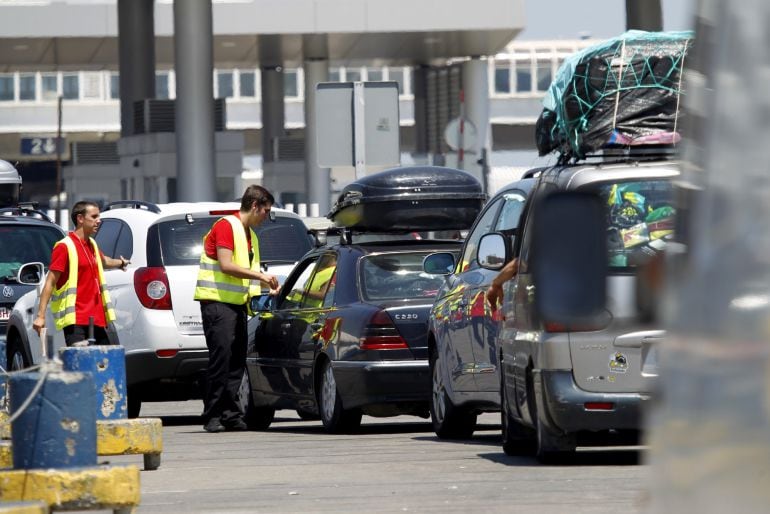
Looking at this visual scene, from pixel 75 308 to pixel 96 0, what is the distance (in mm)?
30531

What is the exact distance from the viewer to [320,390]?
14.3m

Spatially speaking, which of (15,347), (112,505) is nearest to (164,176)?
(15,347)

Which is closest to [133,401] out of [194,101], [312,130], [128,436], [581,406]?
[128,436]

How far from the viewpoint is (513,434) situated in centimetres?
1131

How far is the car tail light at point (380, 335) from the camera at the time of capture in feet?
44.0

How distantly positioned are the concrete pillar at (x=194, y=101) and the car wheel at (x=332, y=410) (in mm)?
21143

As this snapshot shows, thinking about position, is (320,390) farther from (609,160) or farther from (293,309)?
(609,160)

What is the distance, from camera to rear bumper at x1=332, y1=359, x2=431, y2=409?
43.9 feet

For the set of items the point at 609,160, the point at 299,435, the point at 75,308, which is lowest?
the point at 299,435

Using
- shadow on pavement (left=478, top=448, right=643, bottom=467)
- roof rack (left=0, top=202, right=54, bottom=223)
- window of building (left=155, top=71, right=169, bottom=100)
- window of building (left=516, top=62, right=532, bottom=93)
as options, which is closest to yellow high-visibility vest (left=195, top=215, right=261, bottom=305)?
shadow on pavement (left=478, top=448, right=643, bottom=467)

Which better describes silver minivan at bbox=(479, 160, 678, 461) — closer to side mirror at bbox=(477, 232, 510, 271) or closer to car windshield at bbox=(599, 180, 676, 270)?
car windshield at bbox=(599, 180, 676, 270)

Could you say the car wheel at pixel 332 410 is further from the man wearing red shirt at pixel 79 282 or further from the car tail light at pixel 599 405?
the car tail light at pixel 599 405

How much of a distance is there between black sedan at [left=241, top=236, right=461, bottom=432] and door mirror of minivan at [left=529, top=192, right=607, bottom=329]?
9.65 metres

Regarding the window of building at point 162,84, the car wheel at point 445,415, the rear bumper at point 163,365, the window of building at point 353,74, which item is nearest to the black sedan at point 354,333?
the car wheel at point 445,415
